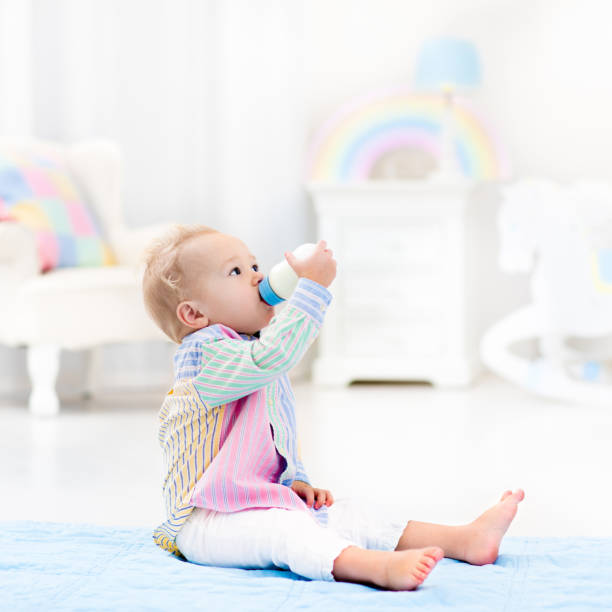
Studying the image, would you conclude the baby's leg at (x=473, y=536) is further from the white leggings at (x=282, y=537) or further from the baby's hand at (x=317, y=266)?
the baby's hand at (x=317, y=266)

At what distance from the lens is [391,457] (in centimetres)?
212

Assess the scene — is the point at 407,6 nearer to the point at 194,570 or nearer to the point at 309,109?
the point at 309,109

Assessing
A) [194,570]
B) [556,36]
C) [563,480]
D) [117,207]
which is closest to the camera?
[194,570]

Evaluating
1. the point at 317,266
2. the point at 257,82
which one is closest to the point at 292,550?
the point at 317,266

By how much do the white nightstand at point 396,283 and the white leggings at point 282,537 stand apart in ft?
7.19

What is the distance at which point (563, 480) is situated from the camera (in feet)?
6.16

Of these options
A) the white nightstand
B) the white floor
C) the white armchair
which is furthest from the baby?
the white nightstand

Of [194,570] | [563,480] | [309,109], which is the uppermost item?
[309,109]

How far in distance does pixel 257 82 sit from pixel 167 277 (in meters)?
2.57

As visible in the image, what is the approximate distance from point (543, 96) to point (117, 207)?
173 centimetres

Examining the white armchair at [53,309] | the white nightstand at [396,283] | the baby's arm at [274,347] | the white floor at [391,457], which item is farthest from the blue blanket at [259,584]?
the white nightstand at [396,283]

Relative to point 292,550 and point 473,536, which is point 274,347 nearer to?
point 292,550

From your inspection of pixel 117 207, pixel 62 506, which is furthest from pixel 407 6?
pixel 62 506

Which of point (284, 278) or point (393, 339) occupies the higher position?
point (284, 278)
